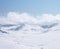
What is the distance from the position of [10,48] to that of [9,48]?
0.40 metres

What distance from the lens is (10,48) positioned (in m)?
57.4

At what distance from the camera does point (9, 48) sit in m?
57.2
